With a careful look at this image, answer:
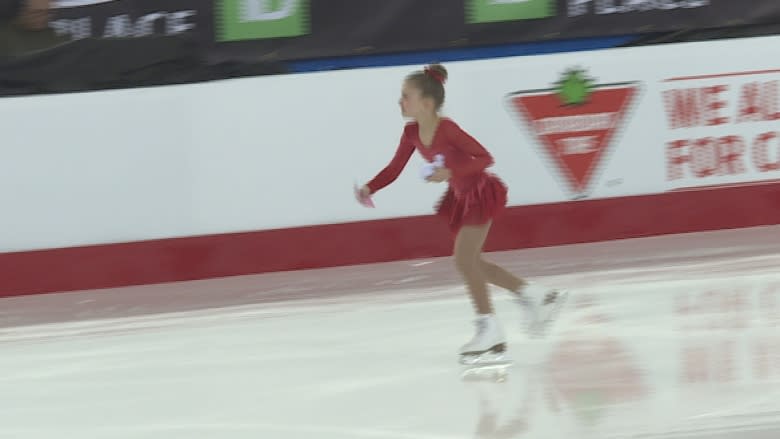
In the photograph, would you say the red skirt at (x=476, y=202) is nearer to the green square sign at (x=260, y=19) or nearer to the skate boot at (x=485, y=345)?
the skate boot at (x=485, y=345)

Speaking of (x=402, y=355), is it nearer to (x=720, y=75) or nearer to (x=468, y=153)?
(x=468, y=153)

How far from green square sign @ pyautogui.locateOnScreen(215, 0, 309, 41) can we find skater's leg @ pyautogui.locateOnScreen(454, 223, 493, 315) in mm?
3541

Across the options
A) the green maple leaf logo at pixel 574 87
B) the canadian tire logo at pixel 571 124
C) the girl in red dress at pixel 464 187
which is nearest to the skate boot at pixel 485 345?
the girl in red dress at pixel 464 187

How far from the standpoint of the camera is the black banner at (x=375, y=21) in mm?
8000

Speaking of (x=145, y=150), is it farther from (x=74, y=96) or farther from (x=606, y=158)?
(x=606, y=158)

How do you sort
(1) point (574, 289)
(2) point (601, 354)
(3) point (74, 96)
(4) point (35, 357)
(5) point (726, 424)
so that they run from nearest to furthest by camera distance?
1. (5) point (726, 424)
2. (2) point (601, 354)
3. (4) point (35, 357)
4. (1) point (574, 289)
5. (3) point (74, 96)

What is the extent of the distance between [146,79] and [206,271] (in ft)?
3.98

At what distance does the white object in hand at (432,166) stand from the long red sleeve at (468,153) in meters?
0.06

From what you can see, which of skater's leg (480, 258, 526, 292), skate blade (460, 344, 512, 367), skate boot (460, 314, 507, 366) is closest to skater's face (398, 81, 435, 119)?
skater's leg (480, 258, 526, 292)

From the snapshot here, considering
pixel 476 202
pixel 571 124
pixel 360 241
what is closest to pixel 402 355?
pixel 476 202

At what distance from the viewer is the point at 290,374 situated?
502 centimetres

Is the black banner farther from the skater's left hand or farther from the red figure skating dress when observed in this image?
the skater's left hand

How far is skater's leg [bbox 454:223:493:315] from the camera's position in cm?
495

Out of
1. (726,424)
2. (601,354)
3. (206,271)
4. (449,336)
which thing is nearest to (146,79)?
(206,271)
